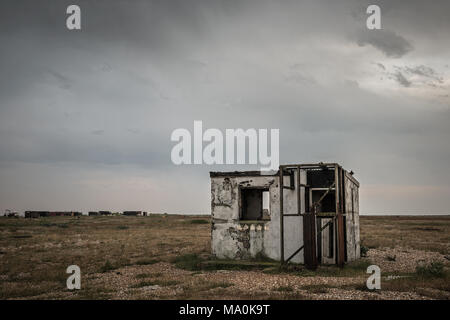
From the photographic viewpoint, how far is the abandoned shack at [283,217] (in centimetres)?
1641

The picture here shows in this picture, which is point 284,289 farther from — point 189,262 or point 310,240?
point 189,262

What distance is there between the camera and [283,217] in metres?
16.8

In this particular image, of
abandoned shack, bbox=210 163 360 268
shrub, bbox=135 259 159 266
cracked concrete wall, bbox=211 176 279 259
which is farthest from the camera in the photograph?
shrub, bbox=135 259 159 266

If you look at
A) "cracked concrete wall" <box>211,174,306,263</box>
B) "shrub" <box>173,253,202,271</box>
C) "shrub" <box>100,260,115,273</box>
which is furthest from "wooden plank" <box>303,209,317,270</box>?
"shrub" <box>100,260,115,273</box>

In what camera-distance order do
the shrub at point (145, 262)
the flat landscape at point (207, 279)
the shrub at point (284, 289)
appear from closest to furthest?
the flat landscape at point (207, 279) < the shrub at point (284, 289) < the shrub at point (145, 262)

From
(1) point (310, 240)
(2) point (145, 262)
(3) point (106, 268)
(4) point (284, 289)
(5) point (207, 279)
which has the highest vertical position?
(1) point (310, 240)

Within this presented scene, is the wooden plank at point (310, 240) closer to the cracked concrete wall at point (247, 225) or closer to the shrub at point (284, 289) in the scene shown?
the cracked concrete wall at point (247, 225)

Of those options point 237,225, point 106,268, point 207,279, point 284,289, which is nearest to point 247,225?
point 237,225

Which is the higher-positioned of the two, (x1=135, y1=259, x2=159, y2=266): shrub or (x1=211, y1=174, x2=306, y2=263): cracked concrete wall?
(x1=211, y1=174, x2=306, y2=263): cracked concrete wall

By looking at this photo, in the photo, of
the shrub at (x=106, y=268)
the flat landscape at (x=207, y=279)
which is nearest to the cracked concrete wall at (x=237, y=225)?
the flat landscape at (x=207, y=279)

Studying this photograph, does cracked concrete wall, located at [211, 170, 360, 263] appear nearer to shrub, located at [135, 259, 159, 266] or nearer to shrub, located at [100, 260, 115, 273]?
shrub, located at [135, 259, 159, 266]

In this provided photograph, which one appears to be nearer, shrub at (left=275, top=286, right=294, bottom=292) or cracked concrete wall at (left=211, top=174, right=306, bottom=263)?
shrub at (left=275, top=286, right=294, bottom=292)

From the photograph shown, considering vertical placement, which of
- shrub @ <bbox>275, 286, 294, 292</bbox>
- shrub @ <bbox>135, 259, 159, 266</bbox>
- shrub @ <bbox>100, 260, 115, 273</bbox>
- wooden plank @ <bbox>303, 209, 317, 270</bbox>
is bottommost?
shrub @ <bbox>135, 259, 159, 266</bbox>

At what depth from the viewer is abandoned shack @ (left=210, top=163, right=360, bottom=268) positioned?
16.4 metres
